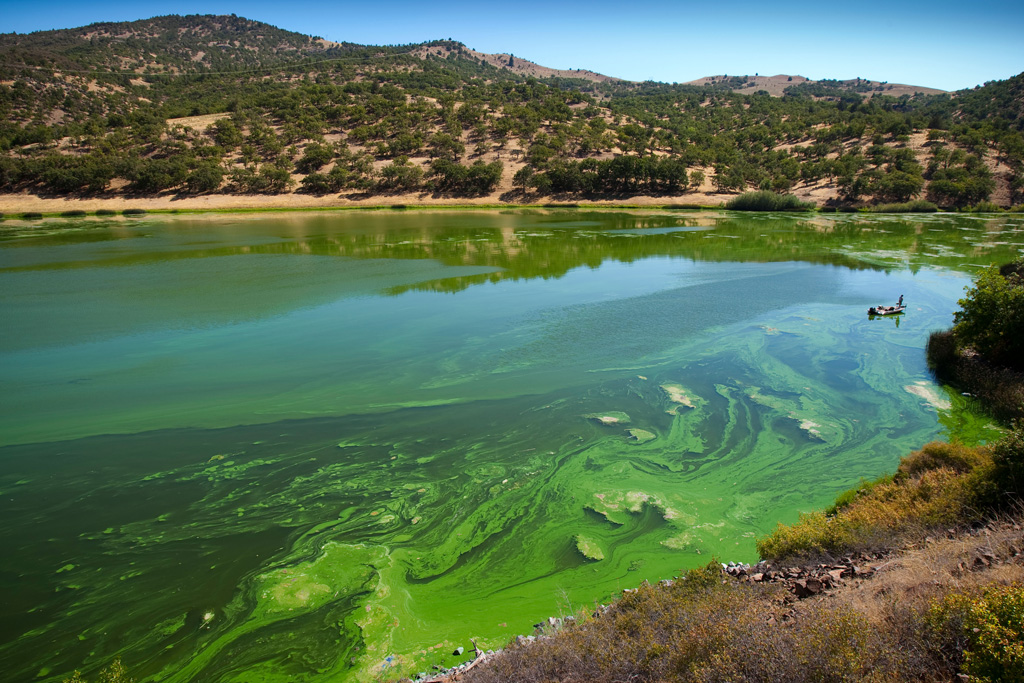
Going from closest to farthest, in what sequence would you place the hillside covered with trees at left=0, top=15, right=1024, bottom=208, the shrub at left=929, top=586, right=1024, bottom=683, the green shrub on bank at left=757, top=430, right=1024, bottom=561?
the shrub at left=929, top=586, right=1024, bottom=683 < the green shrub on bank at left=757, top=430, right=1024, bottom=561 < the hillside covered with trees at left=0, top=15, right=1024, bottom=208

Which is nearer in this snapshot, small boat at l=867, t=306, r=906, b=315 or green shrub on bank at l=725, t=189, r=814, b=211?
small boat at l=867, t=306, r=906, b=315

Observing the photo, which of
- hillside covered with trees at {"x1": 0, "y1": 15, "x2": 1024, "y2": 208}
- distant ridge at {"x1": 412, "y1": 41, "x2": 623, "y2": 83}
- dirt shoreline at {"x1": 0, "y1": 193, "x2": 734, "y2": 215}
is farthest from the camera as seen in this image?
distant ridge at {"x1": 412, "y1": 41, "x2": 623, "y2": 83}

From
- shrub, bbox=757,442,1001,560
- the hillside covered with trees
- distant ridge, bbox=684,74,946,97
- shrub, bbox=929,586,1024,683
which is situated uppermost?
distant ridge, bbox=684,74,946,97

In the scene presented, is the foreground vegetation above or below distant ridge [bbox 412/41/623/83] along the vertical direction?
below

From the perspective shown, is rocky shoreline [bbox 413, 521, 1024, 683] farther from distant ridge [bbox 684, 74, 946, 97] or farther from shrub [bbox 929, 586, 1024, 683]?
distant ridge [bbox 684, 74, 946, 97]

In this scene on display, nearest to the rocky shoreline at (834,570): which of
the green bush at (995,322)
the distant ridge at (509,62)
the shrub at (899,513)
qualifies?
the shrub at (899,513)

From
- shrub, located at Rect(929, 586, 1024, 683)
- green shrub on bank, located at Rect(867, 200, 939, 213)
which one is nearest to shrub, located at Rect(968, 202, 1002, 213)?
green shrub on bank, located at Rect(867, 200, 939, 213)

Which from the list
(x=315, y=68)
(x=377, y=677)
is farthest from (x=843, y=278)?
(x=315, y=68)

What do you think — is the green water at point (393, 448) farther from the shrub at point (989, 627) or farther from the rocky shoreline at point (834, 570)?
the shrub at point (989, 627)
